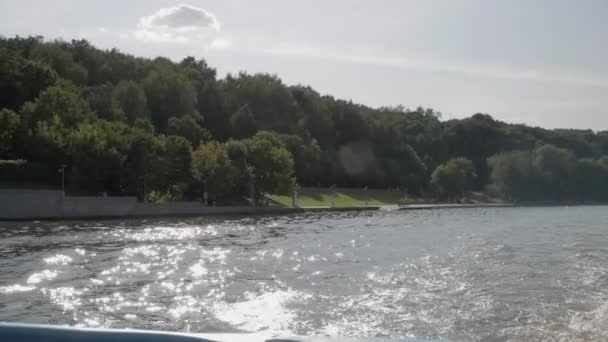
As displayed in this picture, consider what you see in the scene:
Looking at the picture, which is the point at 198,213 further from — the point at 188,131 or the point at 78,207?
the point at 188,131

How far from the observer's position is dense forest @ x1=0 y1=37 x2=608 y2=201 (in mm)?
51438

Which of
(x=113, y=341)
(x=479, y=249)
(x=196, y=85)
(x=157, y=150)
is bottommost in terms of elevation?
(x=479, y=249)

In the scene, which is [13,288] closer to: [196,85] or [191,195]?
[191,195]

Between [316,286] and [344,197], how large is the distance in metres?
64.7

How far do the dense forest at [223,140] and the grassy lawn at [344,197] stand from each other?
9.33ft

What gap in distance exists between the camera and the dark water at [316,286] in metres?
11.4

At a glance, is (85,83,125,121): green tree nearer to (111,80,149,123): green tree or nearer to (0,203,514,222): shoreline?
(111,80,149,123): green tree

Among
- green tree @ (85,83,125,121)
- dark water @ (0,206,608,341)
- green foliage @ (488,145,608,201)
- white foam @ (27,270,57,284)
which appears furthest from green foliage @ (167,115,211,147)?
white foam @ (27,270,57,284)

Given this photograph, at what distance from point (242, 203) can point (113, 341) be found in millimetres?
54804

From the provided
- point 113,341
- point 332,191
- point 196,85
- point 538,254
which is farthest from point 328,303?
point 196,85

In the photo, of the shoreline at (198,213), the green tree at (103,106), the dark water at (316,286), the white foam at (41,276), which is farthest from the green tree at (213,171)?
the white foam at (41,276)

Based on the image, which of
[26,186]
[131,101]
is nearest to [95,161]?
[26,186]

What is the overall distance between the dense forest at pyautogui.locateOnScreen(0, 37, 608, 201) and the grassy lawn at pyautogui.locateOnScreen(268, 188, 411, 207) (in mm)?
2843

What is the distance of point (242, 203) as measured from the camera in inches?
2298
